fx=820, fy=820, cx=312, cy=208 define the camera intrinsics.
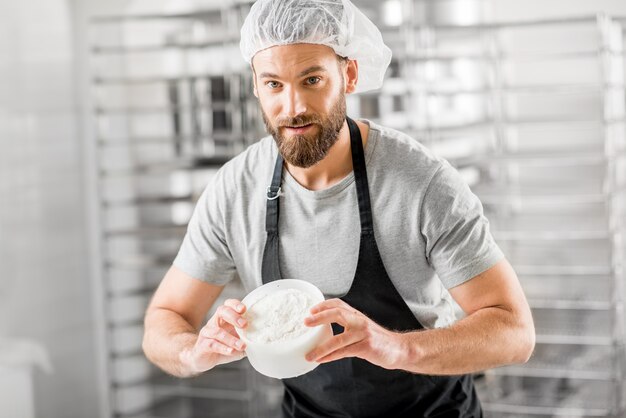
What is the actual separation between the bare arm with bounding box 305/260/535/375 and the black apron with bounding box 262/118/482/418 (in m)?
0.18

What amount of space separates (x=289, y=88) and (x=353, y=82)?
1.04 feet

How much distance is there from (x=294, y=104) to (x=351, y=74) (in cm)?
32

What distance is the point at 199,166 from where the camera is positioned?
4117 millimetres

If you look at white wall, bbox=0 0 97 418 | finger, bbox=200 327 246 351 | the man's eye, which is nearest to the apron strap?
the man's eye

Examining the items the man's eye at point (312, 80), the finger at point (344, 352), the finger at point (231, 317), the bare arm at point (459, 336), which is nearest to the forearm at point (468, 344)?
the bare arm at point (459, 336)

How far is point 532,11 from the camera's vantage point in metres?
4.48

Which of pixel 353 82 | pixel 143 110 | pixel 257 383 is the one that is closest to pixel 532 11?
pixel 143 110

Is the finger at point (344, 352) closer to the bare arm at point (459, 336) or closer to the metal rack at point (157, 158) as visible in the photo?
the bare arm at point (459, 336)

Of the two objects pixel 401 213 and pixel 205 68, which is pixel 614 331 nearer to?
pixel 401 213

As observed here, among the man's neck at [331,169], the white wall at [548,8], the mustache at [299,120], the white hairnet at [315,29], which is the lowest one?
the man's neck at [331,169]

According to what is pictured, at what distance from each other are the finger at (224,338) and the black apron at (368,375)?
306 millimetres

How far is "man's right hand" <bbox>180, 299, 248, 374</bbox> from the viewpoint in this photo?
5.40 ft

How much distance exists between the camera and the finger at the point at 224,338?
5.38ft

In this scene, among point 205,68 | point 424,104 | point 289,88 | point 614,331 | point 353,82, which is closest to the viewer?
point 289,88
